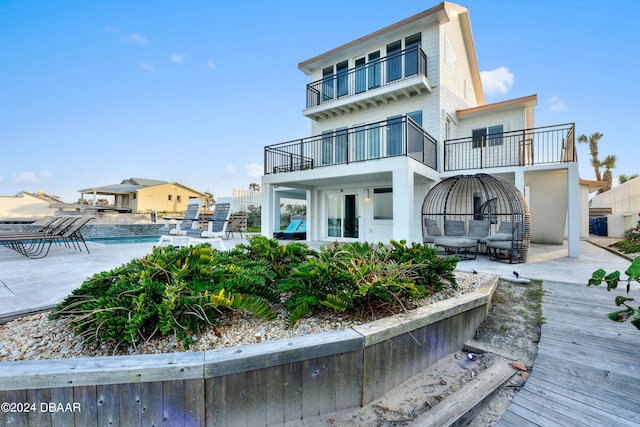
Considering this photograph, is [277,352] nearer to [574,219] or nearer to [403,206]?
[403,206]

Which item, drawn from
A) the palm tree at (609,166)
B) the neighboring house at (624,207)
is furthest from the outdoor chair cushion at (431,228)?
the palm tree at (609,166)

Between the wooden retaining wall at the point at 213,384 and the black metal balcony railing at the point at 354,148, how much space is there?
22.5 ft

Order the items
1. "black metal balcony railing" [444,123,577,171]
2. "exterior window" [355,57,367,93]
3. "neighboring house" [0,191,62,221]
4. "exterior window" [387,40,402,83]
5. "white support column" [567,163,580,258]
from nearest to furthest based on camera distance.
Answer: "white support column" [567,163,580,258], "black metal balcony railing" [444,123,577,171], "exterior window" [387,40,402,83], "exterior window" [355,57,367,93], "neighboring house" [0,191,62,221]

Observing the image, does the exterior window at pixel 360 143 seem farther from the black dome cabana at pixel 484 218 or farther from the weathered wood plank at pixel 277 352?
→ the weathered wood plank at pixel 277 352

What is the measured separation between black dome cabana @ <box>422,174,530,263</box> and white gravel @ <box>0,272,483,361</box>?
18.1 feet

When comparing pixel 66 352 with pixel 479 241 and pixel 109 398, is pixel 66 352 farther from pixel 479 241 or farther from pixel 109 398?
pixel 479 241

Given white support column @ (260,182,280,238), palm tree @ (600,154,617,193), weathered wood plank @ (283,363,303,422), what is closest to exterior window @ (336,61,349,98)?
white support column @ (260,182,280,238)

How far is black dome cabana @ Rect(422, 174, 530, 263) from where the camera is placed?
243 inches

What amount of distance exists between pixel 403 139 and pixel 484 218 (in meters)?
4.26

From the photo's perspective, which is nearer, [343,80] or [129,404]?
[129,404]

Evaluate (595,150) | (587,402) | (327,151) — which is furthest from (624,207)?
(587,402)

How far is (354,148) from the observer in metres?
10.2

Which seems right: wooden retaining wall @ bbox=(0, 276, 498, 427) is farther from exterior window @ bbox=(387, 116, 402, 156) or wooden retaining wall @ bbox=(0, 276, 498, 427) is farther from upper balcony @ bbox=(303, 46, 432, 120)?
upper balcony @ bbox=(303, 46, 432, 120)

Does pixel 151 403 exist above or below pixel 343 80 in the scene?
below
